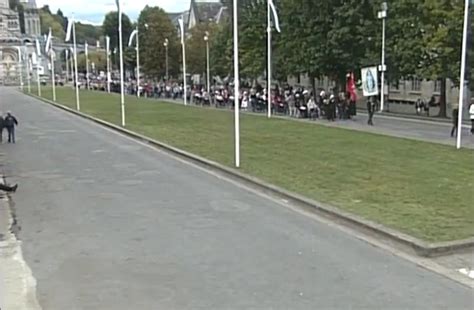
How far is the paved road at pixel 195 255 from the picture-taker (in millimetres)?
7867

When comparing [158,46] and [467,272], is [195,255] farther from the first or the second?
[158,46]

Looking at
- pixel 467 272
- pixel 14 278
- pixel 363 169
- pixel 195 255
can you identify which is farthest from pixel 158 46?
pixel 467 272

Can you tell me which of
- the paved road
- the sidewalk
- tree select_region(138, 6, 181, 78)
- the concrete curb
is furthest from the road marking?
tree select_region(138, 6, 181, 78)

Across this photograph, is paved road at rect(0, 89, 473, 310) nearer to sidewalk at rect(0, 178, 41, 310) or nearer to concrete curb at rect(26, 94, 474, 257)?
sidewalk at rect(0, 178, 41, 310)

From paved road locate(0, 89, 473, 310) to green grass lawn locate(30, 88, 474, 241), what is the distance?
4.50 feet

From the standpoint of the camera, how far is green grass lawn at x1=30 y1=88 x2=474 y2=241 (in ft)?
39.3

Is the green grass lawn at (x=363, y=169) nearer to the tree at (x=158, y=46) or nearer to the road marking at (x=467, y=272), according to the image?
the road marking at (x=467, y=272)

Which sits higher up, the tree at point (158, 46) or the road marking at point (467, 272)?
the tree at point (158, 46)

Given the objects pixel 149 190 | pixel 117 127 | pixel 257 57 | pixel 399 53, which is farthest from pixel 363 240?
pixel 257 57

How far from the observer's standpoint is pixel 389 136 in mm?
28656

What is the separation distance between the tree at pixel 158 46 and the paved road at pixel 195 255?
8274 cm

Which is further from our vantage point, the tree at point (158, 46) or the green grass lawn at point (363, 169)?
the tree at point (158, 46)

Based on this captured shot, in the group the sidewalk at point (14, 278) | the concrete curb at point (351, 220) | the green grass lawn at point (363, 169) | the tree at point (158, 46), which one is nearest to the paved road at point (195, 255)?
the sidewalk at point (14, 278)

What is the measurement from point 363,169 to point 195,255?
917cm
